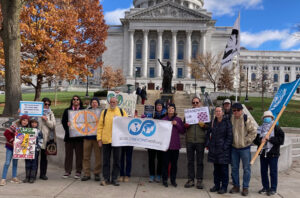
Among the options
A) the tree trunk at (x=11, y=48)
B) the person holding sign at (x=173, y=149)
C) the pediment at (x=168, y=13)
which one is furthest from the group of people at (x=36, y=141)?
the pediment at (x=168, y=13)

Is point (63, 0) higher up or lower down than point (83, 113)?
higher up

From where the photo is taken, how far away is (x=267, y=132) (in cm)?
628

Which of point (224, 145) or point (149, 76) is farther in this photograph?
point (149, 76)

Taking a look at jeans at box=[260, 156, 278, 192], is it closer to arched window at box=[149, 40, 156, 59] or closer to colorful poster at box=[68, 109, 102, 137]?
colorful poster at box=[68, 109, 102, 137]

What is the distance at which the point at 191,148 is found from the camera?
6.66m

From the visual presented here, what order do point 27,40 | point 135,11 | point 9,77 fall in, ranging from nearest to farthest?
point 9,77 → point 27,40 → point 135,11

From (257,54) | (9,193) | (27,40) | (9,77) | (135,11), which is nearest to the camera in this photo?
(9,193)

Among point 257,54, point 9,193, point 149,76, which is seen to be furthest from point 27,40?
point 257,54

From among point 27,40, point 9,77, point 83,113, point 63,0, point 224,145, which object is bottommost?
point 224,145

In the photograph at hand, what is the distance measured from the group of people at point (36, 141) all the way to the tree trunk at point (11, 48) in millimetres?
9393

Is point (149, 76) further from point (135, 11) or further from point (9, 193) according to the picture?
point (9, 193)

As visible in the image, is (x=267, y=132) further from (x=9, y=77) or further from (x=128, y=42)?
(x=128, y=42)

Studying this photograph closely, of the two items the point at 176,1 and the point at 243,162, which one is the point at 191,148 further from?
the point at 176,1

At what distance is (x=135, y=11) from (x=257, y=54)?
49.2 meters
